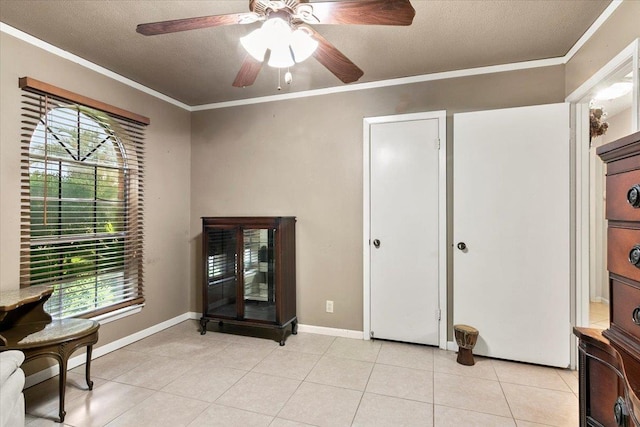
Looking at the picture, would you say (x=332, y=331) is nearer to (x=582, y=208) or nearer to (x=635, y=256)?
(x=582, y=208)

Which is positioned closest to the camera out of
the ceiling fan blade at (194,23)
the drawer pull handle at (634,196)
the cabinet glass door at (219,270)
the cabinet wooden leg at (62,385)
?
the drawer pull handle at (634,196)

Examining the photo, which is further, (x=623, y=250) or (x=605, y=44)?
(x=605, y=44)

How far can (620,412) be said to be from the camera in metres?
1.02

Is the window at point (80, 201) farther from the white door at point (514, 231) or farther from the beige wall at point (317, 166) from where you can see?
the white door at point (514, 231)

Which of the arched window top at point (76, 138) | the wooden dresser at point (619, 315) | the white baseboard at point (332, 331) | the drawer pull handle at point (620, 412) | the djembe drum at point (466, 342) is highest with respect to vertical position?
the arched window top at point (76, 138)

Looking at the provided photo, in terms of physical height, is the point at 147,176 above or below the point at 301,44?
below

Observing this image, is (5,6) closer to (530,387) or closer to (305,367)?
(305,367)

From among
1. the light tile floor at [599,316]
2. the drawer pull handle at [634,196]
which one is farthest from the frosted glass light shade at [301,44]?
the light tile floor at [599,316]

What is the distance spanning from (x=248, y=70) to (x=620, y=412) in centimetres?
227

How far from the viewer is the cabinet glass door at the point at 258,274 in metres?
3.10

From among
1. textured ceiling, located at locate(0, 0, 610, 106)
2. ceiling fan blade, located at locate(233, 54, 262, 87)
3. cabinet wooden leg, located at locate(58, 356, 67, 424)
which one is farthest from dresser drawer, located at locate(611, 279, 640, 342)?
cabinet wooden leg, located at locate(58, 356, 67, 424)

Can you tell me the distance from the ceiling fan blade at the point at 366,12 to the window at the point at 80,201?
7.01 ft

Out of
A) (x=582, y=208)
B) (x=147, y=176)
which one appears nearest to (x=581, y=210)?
(x=582, y=208)

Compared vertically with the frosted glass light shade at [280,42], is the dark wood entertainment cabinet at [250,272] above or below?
below
